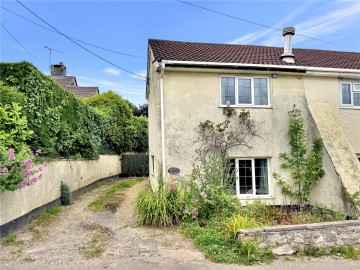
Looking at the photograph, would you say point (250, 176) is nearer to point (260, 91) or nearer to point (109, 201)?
point (260, 91)

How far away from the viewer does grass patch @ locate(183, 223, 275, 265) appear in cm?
648

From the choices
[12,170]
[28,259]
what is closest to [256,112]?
[12,170]

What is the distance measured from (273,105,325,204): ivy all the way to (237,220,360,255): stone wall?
3586 mm

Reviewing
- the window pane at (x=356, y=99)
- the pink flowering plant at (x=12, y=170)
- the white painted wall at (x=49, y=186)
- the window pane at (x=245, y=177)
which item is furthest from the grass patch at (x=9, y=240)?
the window pane at (x=356, y=99)

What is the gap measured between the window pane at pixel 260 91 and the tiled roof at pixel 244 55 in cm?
71

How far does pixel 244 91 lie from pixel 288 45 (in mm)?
3469

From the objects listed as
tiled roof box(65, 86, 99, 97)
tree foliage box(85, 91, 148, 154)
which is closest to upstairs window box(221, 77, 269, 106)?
tree foliage box(85, 91, 148, 154)

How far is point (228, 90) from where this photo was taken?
37.0ft

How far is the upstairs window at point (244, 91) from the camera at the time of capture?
11266 mm

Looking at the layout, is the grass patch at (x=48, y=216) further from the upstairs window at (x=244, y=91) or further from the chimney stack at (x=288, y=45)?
the chimney stack at (x=288, y=45)

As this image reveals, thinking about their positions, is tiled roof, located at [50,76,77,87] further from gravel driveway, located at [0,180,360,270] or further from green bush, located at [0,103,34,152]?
gravel driveway, located at [0,180,360,270]

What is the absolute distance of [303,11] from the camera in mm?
12625

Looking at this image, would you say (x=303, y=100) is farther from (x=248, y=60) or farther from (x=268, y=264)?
(x=268, y=264)

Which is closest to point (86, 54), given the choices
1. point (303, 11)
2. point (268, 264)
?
point (303, 11)
